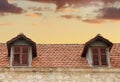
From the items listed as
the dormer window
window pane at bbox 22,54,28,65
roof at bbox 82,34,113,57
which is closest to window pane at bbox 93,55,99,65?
roof at bbox 82,34,113,57

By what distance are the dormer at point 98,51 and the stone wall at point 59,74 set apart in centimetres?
71

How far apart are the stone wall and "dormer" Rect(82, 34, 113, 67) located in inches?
27.8

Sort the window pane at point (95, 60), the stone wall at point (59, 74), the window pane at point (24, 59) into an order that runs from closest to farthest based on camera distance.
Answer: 1. the stone wall at point (59, 74)
2. the window pane at point (24, 59)
3. the window pane at point (95, 60)

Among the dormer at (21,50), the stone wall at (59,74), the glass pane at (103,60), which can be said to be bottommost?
the stone wall at (59,74)

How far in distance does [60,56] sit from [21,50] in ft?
9.32

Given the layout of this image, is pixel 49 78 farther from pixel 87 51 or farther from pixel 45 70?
pixel 87 51

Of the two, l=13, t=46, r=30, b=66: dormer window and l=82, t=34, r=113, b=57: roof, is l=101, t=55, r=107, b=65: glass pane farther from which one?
l=13, t=46, r=30, b=66: dormer window

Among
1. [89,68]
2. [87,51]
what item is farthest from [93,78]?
[87,51]

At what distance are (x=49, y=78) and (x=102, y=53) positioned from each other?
3.90 m

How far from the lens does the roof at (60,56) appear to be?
81.5ft

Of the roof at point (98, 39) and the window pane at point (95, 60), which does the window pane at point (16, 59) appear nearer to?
the roof at point (98, 39)

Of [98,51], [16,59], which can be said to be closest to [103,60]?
[98,51]

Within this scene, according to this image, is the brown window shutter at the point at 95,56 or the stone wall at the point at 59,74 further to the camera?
the brown window shutter at the point at 95,56

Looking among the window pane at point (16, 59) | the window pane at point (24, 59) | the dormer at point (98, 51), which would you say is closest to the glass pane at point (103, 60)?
the dormer at point (98, 51)
